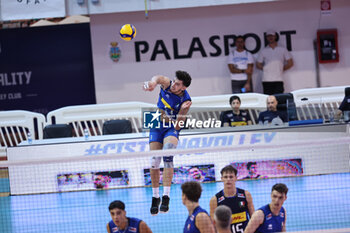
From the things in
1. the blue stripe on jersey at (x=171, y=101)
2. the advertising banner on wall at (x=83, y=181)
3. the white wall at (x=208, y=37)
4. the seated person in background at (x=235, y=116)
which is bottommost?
the advertising banner on wall at (x=83, y=181)

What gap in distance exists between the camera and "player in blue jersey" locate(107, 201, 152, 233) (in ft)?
23.9

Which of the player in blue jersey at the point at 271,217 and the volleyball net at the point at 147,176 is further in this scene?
the volleyball net at the point at 147,176

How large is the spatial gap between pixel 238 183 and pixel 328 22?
7.33 meters

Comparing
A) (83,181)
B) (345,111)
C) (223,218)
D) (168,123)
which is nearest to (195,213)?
(223,218)

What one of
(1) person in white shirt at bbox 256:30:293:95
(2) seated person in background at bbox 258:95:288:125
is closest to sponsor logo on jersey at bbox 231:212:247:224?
(2) seated person in background at bbox 258:95:288:125

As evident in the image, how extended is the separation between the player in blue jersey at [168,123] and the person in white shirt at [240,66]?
8126 mm

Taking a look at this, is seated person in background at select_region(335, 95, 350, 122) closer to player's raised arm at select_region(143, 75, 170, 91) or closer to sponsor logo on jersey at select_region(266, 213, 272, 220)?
player's raised arm at select_region(143, 75, 170, 91)

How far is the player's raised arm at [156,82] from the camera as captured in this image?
7.68 meters

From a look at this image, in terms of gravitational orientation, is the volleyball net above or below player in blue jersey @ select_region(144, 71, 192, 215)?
below

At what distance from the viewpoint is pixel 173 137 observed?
28.7 ft

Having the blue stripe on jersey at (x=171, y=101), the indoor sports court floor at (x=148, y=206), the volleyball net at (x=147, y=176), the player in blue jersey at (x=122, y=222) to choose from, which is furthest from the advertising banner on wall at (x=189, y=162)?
the player in blue jersey at (x=122, y=222)

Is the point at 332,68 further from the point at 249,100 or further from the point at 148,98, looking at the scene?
the point at 148,98

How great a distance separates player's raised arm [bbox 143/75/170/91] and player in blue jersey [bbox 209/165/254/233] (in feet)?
4.91

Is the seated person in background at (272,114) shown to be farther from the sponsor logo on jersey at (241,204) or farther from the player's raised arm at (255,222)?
the player's raised arm at (255,222)
